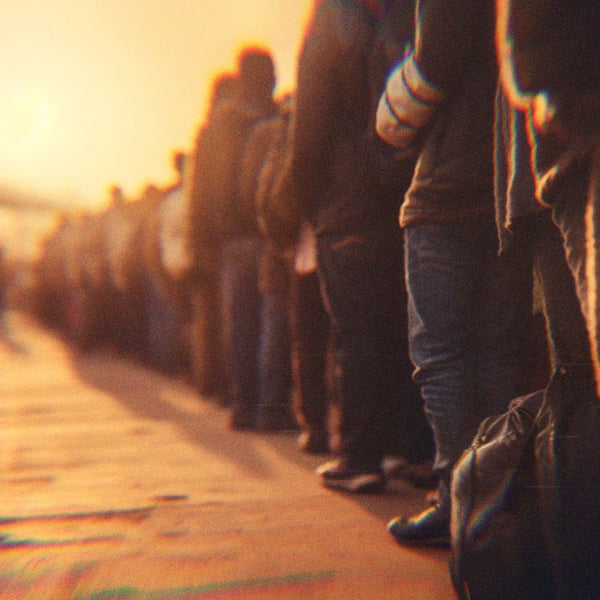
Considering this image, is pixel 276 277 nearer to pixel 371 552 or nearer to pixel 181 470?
pixel 181 470

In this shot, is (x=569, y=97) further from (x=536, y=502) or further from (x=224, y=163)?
(x=224, y=163)

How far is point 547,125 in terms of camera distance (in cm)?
165

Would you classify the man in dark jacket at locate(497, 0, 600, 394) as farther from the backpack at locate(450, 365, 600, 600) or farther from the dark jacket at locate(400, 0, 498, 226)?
the dark jacket at locate(400, 0, 498, 226)

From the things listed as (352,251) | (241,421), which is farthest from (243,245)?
(352,251)

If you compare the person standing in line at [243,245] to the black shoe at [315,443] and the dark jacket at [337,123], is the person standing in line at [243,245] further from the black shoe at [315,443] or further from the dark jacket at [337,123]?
the dark jacket at [337,123]

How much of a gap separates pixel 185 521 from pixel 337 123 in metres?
1.53

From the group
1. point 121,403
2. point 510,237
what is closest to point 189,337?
point 121,403

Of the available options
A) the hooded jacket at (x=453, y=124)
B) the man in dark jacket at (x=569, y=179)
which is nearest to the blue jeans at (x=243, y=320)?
the hooded jacket at (x=453, y=124)

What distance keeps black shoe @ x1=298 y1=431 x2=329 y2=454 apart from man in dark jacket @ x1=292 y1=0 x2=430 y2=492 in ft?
3.06

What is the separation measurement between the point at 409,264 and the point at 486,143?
410 millimetres

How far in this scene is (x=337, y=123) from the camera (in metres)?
3.30

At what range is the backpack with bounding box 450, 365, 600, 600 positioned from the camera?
1.70 m

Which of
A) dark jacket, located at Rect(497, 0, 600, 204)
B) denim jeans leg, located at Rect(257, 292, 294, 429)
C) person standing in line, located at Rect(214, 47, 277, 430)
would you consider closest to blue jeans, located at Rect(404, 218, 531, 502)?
dark jacket, located at Rect(497, 0, 600, 204)

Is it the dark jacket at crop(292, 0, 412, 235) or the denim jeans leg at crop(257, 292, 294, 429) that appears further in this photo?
the denim jeans leg at crop(257, 292, 294, 429)
